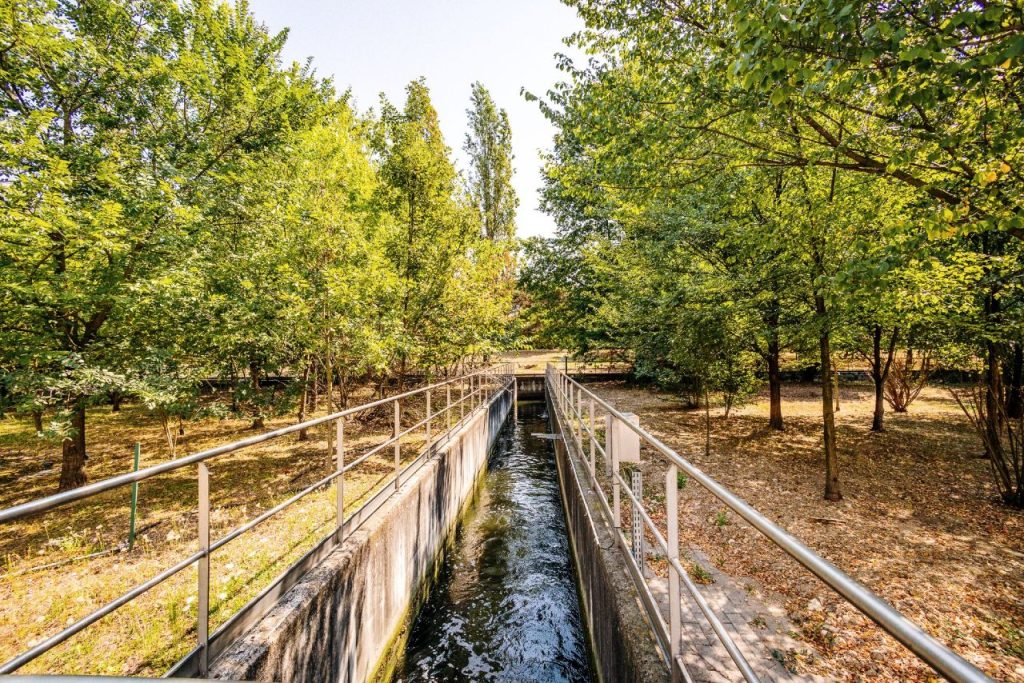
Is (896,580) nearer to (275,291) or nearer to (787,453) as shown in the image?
(787,453)

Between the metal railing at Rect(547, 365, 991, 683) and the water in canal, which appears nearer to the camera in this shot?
the metal railing at Rect(547, 365, 991, 683)

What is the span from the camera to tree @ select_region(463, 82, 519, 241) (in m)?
24.7

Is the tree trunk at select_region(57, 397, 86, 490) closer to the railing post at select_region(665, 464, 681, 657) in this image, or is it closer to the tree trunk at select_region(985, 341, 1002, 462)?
the railing post at select_region(665, 464, 681, 657)

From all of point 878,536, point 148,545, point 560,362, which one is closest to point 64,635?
point 148,545

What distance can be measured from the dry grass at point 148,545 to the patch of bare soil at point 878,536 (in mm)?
4986

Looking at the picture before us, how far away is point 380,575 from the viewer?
15.5ft

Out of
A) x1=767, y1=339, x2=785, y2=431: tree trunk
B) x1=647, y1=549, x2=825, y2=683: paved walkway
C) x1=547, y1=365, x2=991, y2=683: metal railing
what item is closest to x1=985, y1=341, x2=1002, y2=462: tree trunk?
x1=767, y1=339, x2=785, y2=431: tree trunk

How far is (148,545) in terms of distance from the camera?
5570 mm

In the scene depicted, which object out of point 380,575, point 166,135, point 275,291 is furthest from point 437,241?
point 380,575

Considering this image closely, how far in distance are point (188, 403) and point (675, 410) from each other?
46.6 feet

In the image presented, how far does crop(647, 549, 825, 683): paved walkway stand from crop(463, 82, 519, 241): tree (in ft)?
72.5

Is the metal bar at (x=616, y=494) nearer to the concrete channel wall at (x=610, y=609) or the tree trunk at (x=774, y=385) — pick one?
the concrete channel wall at (x=610, y=609)

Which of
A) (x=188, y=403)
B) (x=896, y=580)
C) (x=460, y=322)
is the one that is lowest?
(x=896, y=580)

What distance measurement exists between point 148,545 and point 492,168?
23266 millimetres
